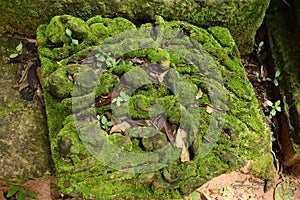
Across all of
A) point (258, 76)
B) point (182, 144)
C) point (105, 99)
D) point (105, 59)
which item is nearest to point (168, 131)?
point (182, 144)

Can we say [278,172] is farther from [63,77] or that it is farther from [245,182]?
[63,77]

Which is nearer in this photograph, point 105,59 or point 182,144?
point 182,144

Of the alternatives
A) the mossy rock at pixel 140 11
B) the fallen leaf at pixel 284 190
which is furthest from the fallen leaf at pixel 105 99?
the fallen leaf at pixel 284 190

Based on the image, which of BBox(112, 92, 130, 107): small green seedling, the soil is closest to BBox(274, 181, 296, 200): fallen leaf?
the soil

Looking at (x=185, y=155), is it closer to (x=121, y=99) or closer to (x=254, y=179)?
(x=121, y=99)

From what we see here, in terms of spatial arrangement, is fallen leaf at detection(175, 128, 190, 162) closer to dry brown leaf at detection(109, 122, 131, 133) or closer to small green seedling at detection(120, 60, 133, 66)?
dry brown leaf at detection(109, 122, 131, 133)

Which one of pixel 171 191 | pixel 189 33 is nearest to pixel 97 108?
pixel 171 191

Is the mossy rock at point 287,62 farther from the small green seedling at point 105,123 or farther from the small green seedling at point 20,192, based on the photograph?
the small green seedling at point 20,192

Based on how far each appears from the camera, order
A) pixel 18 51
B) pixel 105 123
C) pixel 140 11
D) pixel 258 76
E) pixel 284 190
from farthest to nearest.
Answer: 1. pixel 258 76
2. pixel 284 190
3. pixel 18 51
4. pixel 140 11
5. pixel 105 123
